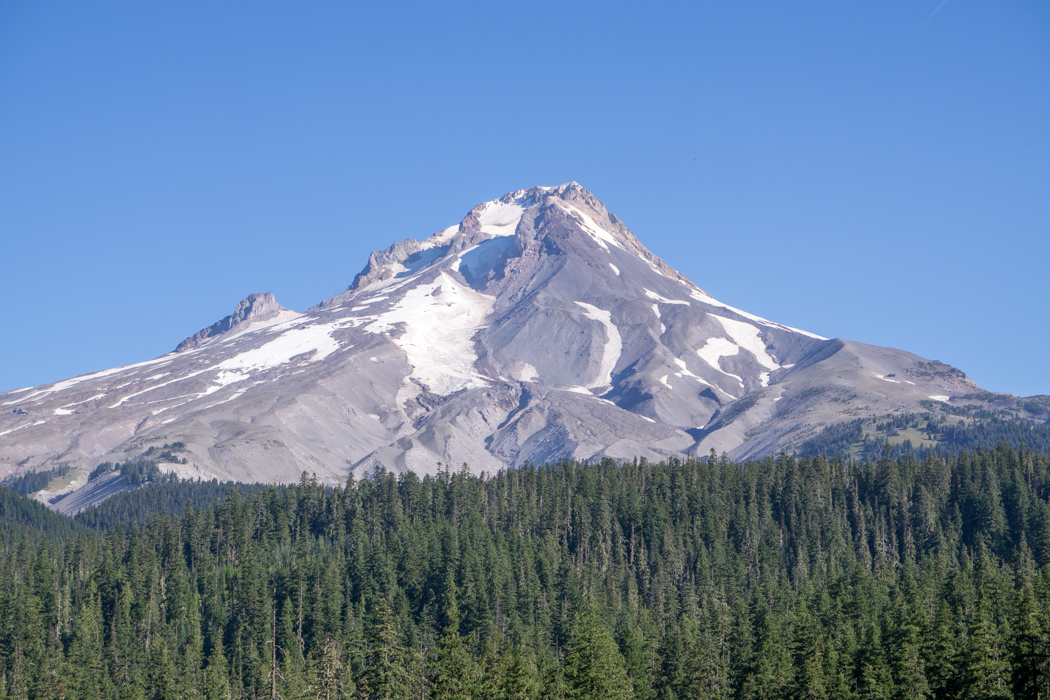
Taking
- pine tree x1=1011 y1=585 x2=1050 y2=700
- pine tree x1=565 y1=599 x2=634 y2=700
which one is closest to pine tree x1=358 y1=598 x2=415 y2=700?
pine tree x1=565 y1=599 x2=634 y2=700

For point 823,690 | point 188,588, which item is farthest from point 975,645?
point 188,588

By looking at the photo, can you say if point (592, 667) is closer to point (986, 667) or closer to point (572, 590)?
point (986, 667)

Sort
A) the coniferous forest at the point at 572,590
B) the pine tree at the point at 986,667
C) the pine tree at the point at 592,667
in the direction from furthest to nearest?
the coniferous forest at the point at 572,590 < the pine tree at the point at 592,667 < the pine tree at the point at 986,667

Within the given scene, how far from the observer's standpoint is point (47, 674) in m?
115

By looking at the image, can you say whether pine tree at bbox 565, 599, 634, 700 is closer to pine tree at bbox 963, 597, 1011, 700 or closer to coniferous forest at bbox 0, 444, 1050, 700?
coniferous forest at bbox 0, 444, 1050, 700

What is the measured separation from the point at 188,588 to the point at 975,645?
10226cm

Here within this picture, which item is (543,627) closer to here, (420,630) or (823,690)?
(420,630)

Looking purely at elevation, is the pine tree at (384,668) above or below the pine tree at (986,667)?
above

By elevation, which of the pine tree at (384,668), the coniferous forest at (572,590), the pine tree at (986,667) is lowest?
the pine tree at (986,667)

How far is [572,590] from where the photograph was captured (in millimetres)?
140125

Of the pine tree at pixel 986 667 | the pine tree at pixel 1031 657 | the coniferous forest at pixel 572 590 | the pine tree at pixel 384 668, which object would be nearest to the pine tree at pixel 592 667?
the coniferous forest at pixel 572 590

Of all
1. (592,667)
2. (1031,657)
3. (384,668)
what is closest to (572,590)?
(592,667)

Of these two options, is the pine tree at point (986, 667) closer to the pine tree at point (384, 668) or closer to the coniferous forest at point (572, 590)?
the coniferous forest at point (572, 590)

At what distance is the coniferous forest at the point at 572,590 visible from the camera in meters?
79.6
